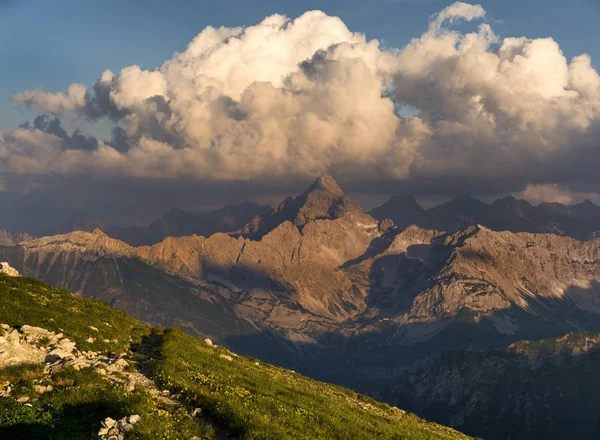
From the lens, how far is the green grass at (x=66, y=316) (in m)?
44.8

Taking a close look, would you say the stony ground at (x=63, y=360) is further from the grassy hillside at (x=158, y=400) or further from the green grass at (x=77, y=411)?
the green grass at (x=77, y=411)

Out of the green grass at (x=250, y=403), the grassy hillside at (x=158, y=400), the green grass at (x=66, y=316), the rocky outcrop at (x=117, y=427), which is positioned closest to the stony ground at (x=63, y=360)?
the grassy hillside at (x=158, y=400)

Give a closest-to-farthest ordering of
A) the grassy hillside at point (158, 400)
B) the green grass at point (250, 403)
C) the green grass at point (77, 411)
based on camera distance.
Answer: the green grass at point (77, 411) → the grassy hillside at point (158, 400) → the green grass at point (250, 403)

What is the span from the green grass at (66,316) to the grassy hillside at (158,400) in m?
0.12

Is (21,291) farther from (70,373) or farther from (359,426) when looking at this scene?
(359,426)

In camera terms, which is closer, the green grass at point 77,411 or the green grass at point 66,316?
the green grass at point 77,411

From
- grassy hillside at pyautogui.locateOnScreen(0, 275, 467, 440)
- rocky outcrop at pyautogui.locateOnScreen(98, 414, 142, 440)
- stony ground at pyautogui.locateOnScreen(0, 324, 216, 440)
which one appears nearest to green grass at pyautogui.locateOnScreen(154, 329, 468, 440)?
grassy hillside at pyautogui.locateOnScreen(0, 275, 467, 440)

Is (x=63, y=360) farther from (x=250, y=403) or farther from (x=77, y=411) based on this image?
(x=250, y=403)

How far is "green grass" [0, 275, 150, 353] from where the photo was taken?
44.8 m

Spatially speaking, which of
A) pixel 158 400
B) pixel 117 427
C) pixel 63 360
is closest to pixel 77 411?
pixel 117 427

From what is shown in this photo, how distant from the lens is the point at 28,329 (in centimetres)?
4200

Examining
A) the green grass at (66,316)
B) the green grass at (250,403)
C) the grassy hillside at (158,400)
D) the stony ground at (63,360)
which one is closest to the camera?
the grassy hillside at (158,400)

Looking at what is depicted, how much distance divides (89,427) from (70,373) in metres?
9.05

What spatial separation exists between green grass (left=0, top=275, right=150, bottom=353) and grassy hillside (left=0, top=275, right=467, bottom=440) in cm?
12
